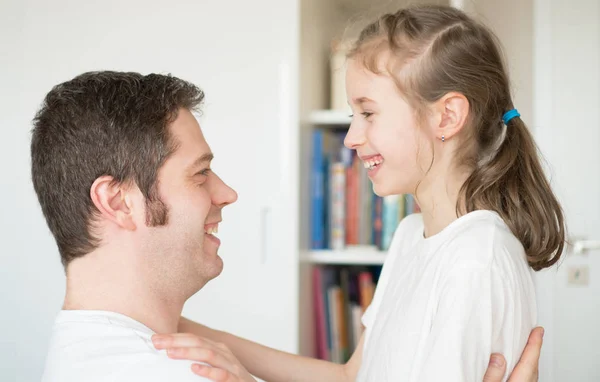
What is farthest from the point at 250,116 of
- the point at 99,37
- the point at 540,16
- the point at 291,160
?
the point at 540,16

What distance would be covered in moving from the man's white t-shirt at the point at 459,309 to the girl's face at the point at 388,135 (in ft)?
0.45

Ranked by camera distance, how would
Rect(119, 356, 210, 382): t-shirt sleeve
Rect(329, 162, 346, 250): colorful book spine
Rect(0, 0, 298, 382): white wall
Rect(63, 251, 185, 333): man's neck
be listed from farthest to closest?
1. Rect(329, 162, 346, 250): colorful book spine
2. Rect(0, 0, 298, 382): white wall
3. Rect(63, 251, 185, 333): man's neck
4. Rect(119, 356, 210, 382): t-shirt sleeve

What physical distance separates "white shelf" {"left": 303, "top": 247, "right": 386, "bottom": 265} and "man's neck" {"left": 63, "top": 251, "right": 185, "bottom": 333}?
1003 millimetres

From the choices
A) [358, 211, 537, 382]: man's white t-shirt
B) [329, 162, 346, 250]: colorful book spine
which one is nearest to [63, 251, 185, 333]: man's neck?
[358, 211, 537, 382]: man's white t-shirt

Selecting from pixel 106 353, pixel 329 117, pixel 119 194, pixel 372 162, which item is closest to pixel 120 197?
pixel 119 194

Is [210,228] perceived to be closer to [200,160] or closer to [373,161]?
[200,160]

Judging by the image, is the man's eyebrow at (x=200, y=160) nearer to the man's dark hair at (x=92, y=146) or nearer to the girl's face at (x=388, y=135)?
the man's dark hair at (x=92, y=146)

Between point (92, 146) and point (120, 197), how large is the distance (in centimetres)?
10

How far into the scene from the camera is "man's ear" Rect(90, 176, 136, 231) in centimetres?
114

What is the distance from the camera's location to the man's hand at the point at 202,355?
3.31 ft

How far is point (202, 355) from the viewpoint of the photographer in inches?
40.1

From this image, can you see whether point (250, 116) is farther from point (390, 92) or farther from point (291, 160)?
point (390, 92)

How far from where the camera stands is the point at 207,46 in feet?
6.96

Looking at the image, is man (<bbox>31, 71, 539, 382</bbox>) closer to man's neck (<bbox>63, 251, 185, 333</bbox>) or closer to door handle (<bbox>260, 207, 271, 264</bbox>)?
man's neck (<bbox>63, 251, 185, 333</bbox>)
